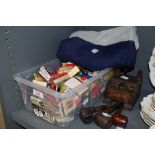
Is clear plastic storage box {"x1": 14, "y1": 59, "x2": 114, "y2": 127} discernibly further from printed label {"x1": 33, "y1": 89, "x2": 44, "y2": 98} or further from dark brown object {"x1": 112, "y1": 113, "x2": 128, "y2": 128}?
dark brown object {"x1": 112, "y1": 113, "x2": 128, "y2": 128}

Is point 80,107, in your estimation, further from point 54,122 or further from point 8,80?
point 8,80

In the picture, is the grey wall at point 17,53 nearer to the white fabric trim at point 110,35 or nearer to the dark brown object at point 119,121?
the white fabric trim at point 110,35

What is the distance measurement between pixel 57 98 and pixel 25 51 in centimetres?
21

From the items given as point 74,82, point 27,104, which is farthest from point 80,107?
point 27,104

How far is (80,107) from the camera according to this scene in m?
0.80

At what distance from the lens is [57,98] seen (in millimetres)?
705

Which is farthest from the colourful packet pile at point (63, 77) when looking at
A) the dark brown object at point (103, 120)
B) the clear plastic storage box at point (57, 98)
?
the dark brown object at point (103, 120)

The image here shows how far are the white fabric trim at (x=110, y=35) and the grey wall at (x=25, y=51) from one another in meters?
0.05

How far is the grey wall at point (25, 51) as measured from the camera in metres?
0.73

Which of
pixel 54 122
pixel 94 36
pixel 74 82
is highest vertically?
pixel 94 36

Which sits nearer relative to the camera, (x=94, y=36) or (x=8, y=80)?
(x=8, y=80)

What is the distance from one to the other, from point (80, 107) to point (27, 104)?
20 cm

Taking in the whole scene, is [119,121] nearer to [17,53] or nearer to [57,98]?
[57,98]

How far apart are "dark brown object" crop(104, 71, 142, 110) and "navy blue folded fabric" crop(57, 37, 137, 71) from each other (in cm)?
6
